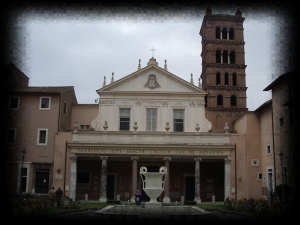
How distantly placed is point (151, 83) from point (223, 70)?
528 inches

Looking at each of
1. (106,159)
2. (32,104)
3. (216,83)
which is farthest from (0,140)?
(216,83)

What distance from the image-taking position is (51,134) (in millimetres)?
34250

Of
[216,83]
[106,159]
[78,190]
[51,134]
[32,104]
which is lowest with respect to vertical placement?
[78,190]

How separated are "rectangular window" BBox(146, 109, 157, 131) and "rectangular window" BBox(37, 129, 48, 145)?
9.61m

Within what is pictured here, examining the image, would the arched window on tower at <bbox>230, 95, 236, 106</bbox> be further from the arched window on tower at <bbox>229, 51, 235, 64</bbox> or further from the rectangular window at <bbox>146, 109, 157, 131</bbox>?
the rectangular window at <bbox>146, 109, 157, 131</bbox>

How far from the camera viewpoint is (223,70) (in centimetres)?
4662

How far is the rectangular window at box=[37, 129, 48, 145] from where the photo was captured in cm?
3391

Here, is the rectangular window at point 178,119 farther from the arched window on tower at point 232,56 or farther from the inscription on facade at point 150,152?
the arched window on tower at point 232,56

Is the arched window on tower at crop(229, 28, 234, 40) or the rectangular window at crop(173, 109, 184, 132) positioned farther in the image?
the arched window on tower at crop(229, 28, 234, 40)

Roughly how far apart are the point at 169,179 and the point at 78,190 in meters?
8.77

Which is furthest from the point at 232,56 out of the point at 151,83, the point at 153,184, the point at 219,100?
the point at 153,184

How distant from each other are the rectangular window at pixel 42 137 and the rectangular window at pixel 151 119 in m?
9.61

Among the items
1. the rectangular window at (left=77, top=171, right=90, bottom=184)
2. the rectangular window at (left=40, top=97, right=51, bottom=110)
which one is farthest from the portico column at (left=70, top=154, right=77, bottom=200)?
the rectangular window at (left=40, top=97, right=51, bottom=110)

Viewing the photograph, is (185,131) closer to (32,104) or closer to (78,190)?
(78,190)
